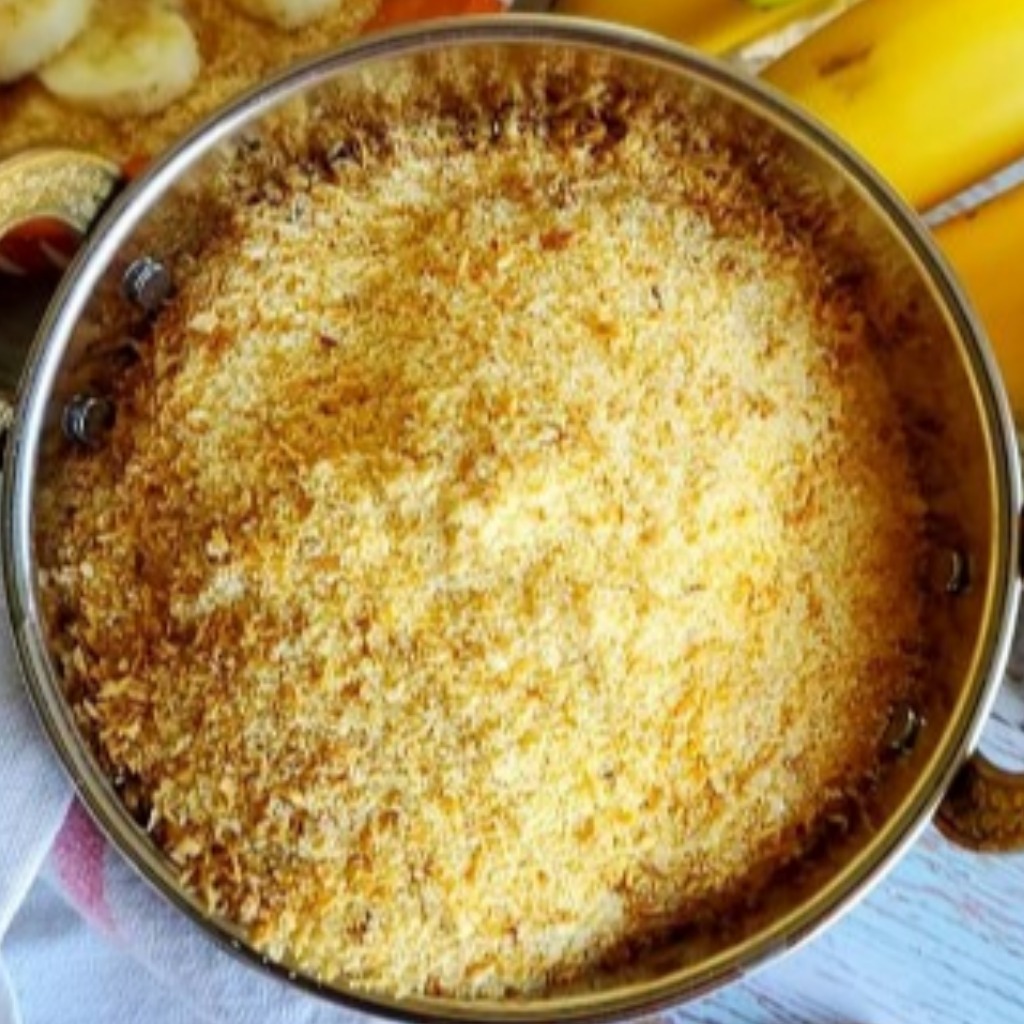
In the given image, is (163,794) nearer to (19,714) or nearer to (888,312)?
(19,714)

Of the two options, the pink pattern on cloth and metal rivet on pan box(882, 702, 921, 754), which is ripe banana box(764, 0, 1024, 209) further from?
the pink pattern on cloth

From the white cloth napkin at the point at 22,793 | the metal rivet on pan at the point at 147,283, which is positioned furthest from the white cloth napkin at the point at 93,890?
the metal rivet on pan at the point at 147,283

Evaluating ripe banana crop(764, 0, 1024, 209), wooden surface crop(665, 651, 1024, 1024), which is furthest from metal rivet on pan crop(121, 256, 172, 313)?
wooden surface crop(665, 651, 1024, 1024)

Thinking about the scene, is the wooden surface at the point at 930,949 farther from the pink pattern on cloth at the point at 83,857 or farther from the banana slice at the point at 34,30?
the banana slice at the point at 34,30

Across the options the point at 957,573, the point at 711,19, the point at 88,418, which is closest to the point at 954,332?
the point at 957,573

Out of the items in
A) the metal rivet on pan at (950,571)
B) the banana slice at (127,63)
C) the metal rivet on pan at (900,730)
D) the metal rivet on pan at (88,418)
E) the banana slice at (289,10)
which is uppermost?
the banana slice at (289,10)

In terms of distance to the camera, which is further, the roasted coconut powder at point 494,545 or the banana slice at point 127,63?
the banana slice at point 127,63

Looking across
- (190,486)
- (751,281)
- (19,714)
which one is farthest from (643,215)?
(19,714)
